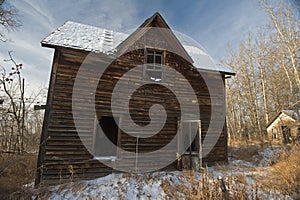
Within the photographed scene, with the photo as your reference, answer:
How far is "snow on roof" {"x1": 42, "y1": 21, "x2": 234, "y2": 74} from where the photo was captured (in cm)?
765

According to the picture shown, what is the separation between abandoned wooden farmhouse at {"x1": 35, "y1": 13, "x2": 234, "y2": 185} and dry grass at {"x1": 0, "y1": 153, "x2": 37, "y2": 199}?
80 centimetres

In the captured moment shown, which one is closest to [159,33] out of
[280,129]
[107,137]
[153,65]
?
[153,65]

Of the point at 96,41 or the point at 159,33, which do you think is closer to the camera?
the point at 96,41

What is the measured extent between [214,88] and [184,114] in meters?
2.61

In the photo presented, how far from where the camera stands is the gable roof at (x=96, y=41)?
7633 millimetres

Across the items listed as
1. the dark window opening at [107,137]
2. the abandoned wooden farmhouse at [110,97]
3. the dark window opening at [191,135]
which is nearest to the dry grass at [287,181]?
the abandoned wooden farmhouse at [110,97]

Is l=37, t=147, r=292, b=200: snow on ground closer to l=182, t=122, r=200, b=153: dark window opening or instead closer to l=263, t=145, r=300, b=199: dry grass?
l=263, t=145, r=300, b=199: dry grass

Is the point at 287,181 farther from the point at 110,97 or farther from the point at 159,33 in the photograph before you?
the point at 159,33

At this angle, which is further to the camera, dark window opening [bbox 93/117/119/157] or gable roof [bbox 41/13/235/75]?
dark window opening [bbox 93/117/119/157]

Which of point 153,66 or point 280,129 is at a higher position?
point 153,66

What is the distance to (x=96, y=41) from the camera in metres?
8.84

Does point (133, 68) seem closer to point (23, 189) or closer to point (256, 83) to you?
point (23, 189)

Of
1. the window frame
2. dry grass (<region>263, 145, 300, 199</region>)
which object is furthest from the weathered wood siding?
dry grass (<region>263, 145, 300, 199</region>)

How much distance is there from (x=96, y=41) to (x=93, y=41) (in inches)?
6.8
